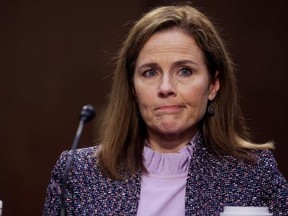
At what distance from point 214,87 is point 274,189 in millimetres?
350

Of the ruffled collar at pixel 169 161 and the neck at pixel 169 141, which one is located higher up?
the neck at pixel 169 141

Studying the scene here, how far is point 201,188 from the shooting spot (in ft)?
6.27

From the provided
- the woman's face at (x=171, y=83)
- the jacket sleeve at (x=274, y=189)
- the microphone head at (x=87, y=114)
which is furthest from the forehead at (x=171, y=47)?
the microphone head at (x=87, y=114)

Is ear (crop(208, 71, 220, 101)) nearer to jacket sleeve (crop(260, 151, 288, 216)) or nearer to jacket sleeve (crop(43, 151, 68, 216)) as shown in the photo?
jacket sleeve (crop(260, 151, 288, 216))

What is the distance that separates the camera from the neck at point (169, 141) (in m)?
2.00

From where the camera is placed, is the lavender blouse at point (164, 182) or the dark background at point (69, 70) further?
the dark background at point (69, 70)

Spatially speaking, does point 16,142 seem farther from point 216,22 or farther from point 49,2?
point 216,22

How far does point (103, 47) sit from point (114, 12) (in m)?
0.15

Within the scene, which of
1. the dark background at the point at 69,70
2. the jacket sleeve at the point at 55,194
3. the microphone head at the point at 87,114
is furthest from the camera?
the dark background at the point at 69,70

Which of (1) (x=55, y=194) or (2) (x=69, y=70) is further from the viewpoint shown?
(2) (x=69, y=70)

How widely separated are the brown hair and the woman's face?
0.04m

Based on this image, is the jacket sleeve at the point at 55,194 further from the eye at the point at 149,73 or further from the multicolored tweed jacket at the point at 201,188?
the eye at the point at 149,73

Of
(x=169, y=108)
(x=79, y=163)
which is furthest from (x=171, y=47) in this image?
(x=79, y=163)

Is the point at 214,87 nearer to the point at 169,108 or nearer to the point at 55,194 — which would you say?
the point at 169,108
